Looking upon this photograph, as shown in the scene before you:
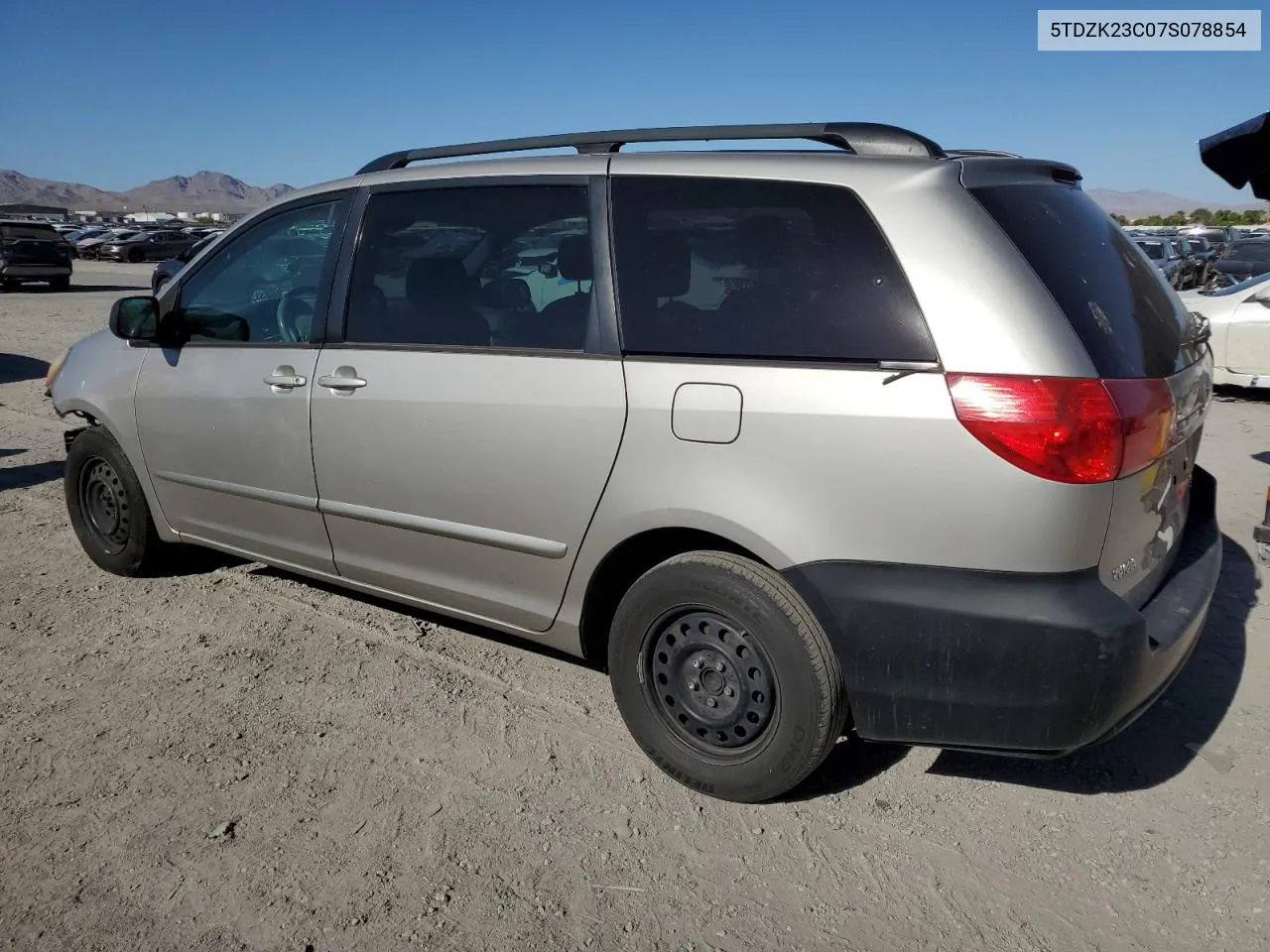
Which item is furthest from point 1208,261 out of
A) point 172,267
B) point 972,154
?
point 972,154

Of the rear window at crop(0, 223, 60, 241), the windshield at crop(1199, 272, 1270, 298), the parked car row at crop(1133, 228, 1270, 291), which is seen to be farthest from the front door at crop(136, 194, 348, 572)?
the rear window at crop(0, 223, 60, 241)

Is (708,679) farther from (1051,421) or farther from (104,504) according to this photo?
(104,504)

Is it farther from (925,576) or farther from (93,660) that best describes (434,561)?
(925,576)

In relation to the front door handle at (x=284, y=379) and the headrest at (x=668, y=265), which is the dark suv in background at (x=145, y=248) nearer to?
the front door handle at (x=284, y=379)

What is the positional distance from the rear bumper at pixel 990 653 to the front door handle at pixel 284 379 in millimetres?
2098

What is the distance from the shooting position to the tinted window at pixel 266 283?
13.1 feet

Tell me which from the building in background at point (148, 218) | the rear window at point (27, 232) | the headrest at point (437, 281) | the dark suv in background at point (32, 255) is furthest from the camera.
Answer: the building in background at point (148, 218)

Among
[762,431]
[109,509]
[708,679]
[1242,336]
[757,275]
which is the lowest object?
[1242,336]

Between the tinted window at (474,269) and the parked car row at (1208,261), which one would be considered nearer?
the tinted window at (474,269)

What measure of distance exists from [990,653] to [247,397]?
2.92 metres

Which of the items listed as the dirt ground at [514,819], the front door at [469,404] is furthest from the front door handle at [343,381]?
the dirt ground at [514,819]

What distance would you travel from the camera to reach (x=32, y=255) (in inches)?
1005

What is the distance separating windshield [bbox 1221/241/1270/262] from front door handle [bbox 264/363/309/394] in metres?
20.1

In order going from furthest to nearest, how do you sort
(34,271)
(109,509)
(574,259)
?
1. (34,271)
2. (109,509)
3. (574,259)
